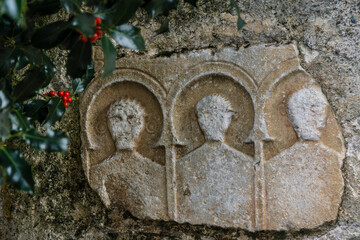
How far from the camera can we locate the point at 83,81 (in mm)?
1272

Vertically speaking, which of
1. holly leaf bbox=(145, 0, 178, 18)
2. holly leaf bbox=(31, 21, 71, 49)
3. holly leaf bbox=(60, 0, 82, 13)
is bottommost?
holly leaf bbox=(31, 21, 71, 49)

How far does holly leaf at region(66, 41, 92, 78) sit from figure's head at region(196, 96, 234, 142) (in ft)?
1.43

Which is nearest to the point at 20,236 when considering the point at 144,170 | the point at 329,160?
the point at 144,170

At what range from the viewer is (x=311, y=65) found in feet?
3.89

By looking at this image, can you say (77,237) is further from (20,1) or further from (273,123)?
(20,1)

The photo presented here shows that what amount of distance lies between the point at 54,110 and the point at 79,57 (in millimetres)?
279

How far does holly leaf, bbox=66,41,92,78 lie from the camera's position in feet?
3.09

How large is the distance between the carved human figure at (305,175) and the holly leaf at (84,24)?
69 centimetres

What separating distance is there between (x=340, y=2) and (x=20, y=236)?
143cm

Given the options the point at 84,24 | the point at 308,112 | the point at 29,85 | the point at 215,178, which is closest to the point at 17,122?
the point at 29,85

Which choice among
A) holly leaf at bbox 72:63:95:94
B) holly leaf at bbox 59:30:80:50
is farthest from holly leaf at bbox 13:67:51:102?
holly leaf at bbox 72:63:95:94

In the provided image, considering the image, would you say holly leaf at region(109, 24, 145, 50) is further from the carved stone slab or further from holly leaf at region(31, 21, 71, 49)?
the carved stone slab

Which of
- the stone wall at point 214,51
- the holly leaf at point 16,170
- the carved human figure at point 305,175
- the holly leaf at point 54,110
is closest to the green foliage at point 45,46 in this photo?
the holly leaf at point 16,170

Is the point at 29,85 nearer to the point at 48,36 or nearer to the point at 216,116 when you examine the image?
the point at 48,36
